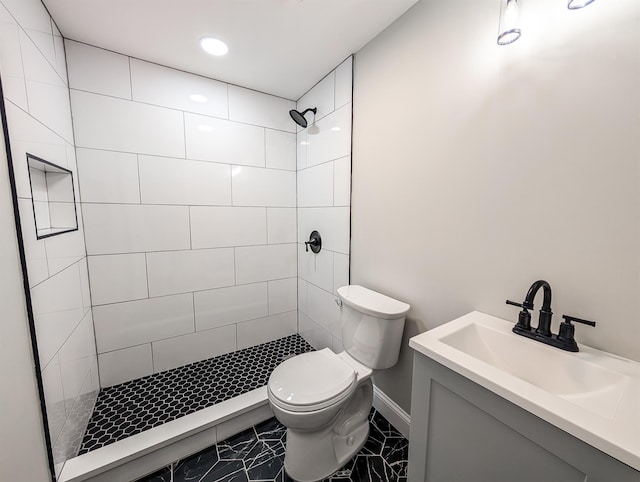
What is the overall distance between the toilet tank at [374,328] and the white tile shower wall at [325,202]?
383 millimetres

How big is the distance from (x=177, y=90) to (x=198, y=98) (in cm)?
13

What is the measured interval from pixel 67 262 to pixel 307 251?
1468mm

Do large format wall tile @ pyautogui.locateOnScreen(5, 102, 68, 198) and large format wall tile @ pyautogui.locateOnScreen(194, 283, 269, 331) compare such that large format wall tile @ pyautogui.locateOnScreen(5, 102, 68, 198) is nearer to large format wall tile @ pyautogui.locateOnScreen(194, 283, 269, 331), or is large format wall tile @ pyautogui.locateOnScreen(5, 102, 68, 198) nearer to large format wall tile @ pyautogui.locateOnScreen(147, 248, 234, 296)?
large format wall tile @ pyautogui.locateOnScreen(147, 248, 234, 296)

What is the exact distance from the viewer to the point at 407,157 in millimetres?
1306

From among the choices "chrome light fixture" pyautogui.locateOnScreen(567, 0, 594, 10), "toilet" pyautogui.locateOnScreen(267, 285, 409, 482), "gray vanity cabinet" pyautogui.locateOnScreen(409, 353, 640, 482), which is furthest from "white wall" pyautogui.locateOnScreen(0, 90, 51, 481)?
"chrome light fixture" pyautogui.locateOnScreen(567, 0, 594, 10)

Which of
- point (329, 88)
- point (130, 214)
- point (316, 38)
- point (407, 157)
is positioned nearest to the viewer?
point (407, 157)

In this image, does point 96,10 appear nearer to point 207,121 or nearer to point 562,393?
point 207,121

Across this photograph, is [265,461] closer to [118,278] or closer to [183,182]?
[118,278]

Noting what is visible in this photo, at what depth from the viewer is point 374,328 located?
1297mm

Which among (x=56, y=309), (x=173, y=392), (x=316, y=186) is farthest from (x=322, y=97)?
(x=173, y=392)

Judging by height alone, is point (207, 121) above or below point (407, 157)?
above

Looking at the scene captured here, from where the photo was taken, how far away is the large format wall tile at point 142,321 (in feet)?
5.34

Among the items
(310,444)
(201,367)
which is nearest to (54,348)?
(201,367)

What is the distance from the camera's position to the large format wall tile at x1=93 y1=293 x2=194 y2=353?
1.63m
